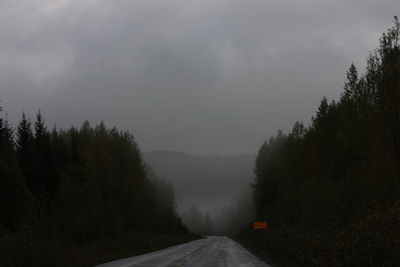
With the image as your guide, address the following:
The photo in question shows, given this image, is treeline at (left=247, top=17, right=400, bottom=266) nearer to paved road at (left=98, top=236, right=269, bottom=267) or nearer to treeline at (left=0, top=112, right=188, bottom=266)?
paved road at (left=98, top=236, right=269, bottom=267)

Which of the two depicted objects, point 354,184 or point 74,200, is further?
point 74,200

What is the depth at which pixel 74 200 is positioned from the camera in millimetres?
41000

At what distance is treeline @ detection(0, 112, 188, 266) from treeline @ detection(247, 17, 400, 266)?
12.2 metres

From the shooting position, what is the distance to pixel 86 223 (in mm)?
40938

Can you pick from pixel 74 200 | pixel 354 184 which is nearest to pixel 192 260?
pixel 354 184

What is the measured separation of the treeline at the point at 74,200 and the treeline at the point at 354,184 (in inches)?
482

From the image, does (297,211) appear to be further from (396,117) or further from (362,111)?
(396,117)

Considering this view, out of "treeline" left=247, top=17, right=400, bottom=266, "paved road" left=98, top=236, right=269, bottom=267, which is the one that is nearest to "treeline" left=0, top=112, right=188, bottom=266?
"paved road" left=98, top=236, right=269, bottom=267

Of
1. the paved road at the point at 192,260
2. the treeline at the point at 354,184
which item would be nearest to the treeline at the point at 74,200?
the paved road at the point at 192,260

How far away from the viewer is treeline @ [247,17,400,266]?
626 inches

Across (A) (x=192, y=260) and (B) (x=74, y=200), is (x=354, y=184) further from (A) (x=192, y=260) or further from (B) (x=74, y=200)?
(B) (x=74, y=200)

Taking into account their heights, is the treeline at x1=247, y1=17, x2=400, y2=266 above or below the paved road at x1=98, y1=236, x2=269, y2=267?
above

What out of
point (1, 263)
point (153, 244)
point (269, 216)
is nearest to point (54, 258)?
point (1, 263)

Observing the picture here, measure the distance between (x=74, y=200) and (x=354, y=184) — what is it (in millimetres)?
22120
